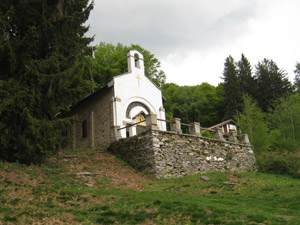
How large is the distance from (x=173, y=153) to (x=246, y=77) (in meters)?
33.6

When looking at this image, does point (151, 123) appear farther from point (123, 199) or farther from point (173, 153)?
point (123, 199)

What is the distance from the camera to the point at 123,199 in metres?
9.43

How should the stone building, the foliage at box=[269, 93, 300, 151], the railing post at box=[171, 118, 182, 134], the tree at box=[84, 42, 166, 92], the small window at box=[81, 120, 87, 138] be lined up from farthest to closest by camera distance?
1. the tree at box=[84, 42, 166, 92]
2. the foliage at box=[269, 93, 300, 151]
3. the small window at box=[81, 120, 87, 138]
4. the stone building
5. the railing post at box=[171, 118, 182, 134]

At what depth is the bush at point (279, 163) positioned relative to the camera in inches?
757

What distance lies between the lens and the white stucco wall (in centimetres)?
2077

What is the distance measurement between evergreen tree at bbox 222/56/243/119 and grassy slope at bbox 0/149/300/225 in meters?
28.5

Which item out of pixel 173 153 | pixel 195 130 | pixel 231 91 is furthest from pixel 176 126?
pixel 231 91

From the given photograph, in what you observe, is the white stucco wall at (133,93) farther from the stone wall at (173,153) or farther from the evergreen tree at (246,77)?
the evergreen tree at (246,77)

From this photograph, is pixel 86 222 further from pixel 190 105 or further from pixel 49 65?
pixel 190 105

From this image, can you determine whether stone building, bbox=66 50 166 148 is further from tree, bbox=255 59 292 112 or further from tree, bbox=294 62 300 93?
tree, bbox=294 62 300 93

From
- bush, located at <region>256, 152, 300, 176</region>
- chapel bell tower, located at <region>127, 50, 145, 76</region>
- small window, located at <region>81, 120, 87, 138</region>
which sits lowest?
bush, located at <region>256, 152, 300, 176</region>

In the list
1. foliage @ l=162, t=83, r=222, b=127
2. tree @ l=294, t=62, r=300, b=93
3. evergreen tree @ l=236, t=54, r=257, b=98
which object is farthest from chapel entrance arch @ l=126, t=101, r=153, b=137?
tree @ l=294, t=62, r=300, b=93

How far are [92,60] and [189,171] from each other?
75.1ft

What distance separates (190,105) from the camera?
1730 inches
